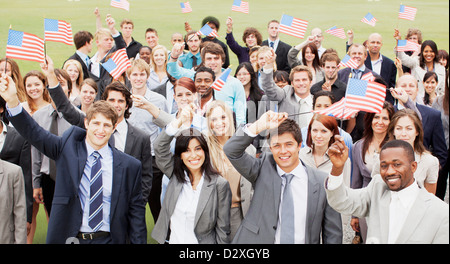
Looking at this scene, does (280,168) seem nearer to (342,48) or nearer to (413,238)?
(413,238)

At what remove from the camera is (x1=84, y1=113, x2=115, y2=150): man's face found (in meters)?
5.28

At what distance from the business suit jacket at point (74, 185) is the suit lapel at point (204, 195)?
621 mm

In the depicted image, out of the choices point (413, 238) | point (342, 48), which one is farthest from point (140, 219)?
point (342, 48)

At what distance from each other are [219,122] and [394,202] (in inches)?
89.3

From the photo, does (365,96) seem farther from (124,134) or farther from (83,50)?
(83,50)

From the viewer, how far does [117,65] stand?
8.78 meters

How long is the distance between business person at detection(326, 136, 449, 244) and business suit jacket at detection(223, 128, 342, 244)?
0.37m

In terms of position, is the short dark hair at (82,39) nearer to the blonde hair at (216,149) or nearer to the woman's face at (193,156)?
the blonde hair at (216,149)

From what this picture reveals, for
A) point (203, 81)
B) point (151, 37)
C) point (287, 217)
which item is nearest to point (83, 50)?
point (151, 37)

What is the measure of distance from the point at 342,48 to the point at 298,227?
23.9 meters

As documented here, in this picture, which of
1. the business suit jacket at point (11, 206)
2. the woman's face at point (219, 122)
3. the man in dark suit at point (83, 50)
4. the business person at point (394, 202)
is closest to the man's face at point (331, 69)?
the woman's face at point (219, 122)

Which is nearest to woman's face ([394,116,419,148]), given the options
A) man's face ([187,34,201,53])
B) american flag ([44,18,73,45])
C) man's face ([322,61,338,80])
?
man's face ([322,61,338,80])

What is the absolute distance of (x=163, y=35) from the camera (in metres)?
29.2

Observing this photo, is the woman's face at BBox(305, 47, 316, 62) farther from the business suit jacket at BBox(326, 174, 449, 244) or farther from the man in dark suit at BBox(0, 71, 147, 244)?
the business suit jacket at BBox(326, 174, 449, 244)
